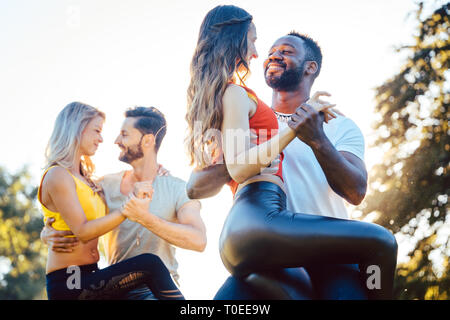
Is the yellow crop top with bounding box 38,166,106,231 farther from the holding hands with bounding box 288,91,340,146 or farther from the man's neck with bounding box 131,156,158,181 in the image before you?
the holding hands with bounding box 288,91,340,146

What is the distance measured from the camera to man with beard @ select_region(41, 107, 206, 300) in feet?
11.5

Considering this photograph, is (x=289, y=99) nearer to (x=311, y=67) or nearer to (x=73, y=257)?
(x=311, y=67)

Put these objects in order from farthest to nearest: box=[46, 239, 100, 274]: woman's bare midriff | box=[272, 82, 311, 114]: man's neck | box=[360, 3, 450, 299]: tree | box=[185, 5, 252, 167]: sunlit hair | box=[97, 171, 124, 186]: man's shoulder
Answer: box=[360, 3, 450, 299]: tree, box=[97, 171, 124, 186]: man's shoulder, box=[272, 82, 311, 114]: man's neck, box=[46, 239, 100, 274]: woman's bare midriff, box=[185, 5, 252, 167]: sunlit hair

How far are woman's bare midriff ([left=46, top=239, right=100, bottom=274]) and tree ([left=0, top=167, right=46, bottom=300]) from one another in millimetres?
25959

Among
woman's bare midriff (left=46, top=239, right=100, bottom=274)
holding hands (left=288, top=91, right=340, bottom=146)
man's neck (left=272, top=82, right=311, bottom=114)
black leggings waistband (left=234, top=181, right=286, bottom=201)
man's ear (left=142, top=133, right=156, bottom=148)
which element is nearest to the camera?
holding hands (left=288, top=91, right=340, bottom=146)

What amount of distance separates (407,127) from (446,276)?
349cm

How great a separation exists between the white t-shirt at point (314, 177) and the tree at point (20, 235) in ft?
87.7

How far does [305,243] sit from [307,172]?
1351 mm

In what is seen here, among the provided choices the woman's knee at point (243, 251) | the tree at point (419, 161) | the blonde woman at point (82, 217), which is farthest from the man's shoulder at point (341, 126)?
the tree at point (419, 161)

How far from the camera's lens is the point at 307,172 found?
141 inches

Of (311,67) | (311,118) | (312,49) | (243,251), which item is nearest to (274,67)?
(311,67)

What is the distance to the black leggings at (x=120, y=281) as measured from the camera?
3.18 meters

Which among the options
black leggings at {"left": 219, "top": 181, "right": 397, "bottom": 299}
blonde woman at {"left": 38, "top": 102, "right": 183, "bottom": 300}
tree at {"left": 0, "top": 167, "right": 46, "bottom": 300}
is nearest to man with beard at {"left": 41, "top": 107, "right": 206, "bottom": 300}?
blonde woman at {"left": 38, "top": 102, "right": 183, "bottom": 300}
